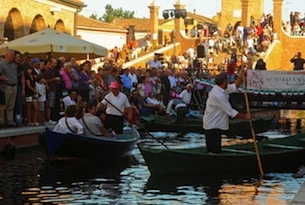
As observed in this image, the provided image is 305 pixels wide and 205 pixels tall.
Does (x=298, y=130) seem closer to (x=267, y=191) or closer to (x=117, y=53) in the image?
(x=267, y=191)

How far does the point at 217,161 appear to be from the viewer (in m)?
17.2

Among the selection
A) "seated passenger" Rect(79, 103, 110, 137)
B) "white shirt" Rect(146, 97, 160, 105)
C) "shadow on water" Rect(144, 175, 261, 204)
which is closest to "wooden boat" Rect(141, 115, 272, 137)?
"white shirt" Rect(146, 97, 160, 105)

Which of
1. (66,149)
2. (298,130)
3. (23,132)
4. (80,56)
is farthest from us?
(298,130)

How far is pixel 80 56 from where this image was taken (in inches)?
1129

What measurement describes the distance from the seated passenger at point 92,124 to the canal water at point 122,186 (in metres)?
0.69

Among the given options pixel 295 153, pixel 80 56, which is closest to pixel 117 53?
pixel 80 56

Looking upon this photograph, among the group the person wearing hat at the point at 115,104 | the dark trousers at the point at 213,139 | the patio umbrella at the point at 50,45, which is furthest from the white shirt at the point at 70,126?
the patio umbrella at the point at 50,45

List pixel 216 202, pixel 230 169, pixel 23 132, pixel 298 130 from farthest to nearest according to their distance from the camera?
pixel 298 130, pixel 23 132, pixel 230 169, pixel 216 202

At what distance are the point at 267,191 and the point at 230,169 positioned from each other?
1.74m

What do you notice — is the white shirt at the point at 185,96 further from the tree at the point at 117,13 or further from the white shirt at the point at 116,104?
the tree at the point at 117,13

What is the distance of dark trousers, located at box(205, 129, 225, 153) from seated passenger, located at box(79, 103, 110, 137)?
301cm

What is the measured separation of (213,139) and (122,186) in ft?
6.73

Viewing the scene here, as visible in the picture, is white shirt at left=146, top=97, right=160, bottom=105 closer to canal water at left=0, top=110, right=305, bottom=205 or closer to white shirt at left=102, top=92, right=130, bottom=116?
white shirt at left=102, top=92, right=130, bottom=116

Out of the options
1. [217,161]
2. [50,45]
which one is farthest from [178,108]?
[217,161]
